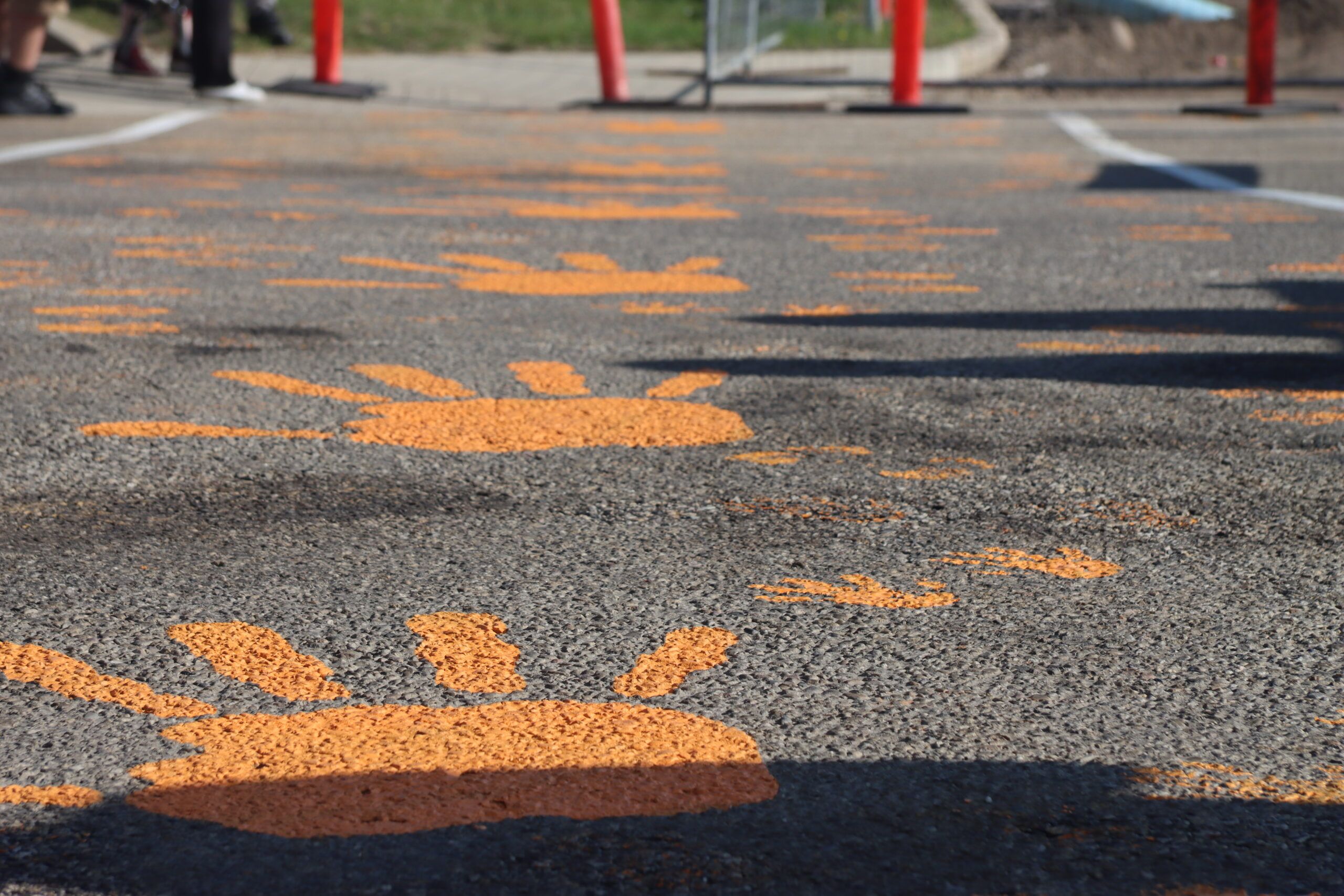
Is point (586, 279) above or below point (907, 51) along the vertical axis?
below

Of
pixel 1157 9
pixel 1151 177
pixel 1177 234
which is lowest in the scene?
pixel 1177 234

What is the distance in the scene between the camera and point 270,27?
12820mm

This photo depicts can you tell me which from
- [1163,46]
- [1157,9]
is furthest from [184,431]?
[1157,9]

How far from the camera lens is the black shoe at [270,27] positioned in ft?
42.0

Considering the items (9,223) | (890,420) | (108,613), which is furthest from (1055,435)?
(9,223)

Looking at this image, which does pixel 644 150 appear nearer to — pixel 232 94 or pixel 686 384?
pixel 232 94

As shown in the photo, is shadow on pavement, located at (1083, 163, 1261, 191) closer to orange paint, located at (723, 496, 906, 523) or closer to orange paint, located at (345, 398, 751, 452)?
orange paint, located at (345, 398, 751, 452)

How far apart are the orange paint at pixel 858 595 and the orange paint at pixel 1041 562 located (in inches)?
4.3

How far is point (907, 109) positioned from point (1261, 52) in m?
2.31

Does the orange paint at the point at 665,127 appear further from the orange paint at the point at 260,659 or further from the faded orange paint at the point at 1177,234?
the orange paint at the point at 260,659

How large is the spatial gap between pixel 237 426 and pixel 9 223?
285cm

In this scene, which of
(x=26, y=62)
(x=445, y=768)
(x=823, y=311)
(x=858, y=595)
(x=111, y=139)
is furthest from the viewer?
(x=26, y=62)

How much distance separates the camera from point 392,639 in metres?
2.00

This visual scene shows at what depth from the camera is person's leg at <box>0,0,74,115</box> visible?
26.2 ft
